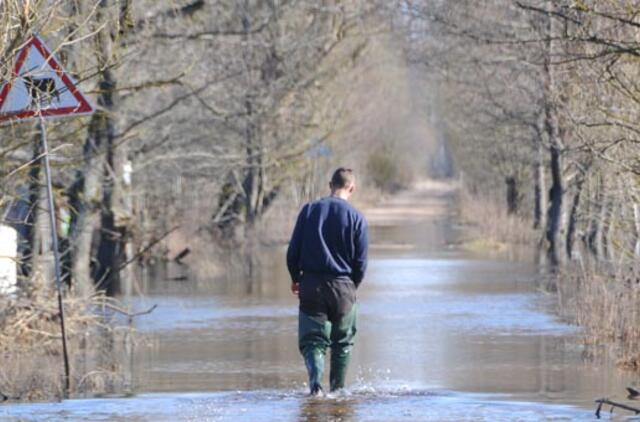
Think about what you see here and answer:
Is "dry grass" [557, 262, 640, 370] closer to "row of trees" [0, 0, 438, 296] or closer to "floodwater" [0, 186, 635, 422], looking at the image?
"floodwater" [0, 186, 635, 422]

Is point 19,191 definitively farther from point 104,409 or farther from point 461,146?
point 461,146

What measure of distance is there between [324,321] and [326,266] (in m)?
0.43

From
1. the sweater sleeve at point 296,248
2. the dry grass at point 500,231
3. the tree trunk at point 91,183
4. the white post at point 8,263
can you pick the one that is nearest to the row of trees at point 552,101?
the dry grass at point 500,231

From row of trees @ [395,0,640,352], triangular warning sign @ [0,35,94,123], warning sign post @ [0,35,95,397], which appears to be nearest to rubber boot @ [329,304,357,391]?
warning sign post @ [0,35,95,397]

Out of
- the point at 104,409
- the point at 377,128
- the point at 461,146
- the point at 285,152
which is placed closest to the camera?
the point at 104,409

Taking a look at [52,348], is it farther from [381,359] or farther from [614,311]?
[614,311]

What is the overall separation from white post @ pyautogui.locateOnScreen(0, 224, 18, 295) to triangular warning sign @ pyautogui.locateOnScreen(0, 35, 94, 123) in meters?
4.70

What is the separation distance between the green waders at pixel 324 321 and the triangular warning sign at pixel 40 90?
7.19 feet

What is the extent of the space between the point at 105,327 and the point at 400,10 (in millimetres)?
11633

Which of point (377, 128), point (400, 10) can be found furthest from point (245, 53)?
point (377, 128)

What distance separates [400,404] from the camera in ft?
35.6

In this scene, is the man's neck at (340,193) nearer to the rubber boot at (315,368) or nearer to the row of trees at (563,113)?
the rubber boot at (315,368)

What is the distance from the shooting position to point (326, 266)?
37.7 feet

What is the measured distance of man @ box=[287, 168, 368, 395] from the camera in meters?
11.5
